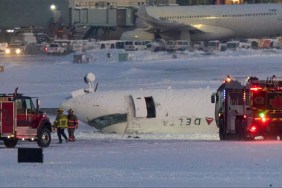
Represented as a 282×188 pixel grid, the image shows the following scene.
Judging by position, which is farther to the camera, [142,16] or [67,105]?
[142,16]

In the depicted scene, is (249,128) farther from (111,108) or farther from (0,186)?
(0,186)

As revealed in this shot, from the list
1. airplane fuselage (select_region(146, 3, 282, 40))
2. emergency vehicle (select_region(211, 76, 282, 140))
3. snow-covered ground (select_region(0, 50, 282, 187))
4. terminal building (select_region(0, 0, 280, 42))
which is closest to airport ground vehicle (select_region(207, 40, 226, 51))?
airplane fuselage (select_region(146, 3, 282, 40))

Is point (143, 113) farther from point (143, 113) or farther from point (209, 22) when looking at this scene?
point (209, 22)

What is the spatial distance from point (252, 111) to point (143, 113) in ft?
22.7

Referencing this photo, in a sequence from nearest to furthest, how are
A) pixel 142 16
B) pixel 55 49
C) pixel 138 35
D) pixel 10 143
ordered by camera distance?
pixel 10 143
pixel 55 49
pixel 142 16
pixel 138 35

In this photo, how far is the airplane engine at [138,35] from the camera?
92.8 meters

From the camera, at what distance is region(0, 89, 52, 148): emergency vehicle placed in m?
26.6

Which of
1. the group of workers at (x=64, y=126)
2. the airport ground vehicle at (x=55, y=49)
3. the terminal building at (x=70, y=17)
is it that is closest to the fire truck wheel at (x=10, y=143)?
the group of workers at (x=64, y=126)

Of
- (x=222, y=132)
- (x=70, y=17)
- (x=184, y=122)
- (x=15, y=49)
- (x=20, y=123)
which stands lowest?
(x=184, y=122)

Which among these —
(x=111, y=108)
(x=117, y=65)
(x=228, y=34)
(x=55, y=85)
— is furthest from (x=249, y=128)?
(x=228, y=34)

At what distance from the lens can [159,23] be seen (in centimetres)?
9075

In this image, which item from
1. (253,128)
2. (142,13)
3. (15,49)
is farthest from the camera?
(142,13)

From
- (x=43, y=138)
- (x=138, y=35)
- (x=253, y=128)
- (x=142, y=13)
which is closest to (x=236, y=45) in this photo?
(x=142, y=13)

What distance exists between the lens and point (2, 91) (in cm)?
4938
